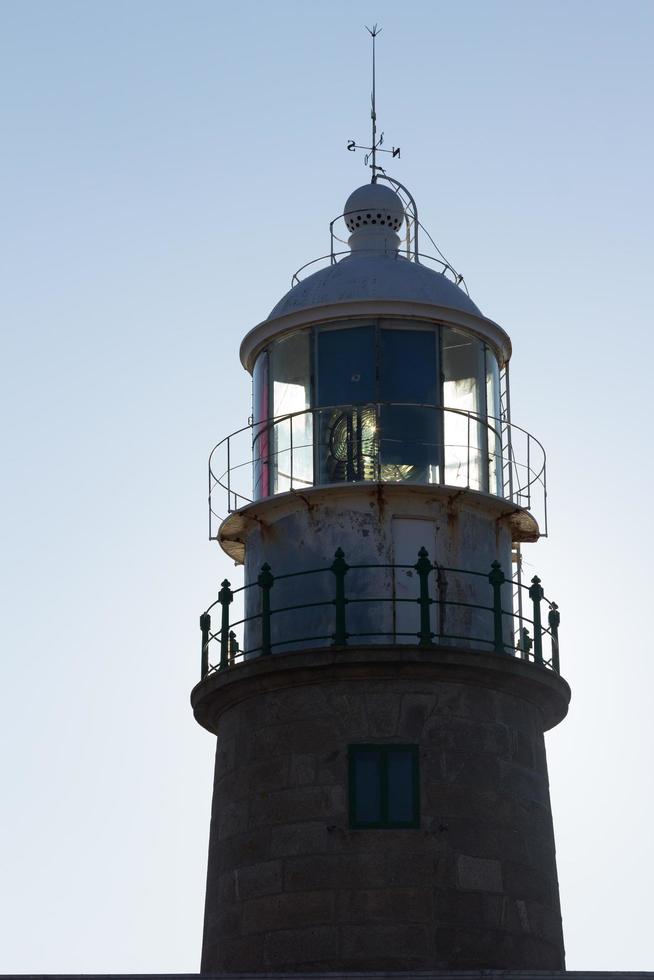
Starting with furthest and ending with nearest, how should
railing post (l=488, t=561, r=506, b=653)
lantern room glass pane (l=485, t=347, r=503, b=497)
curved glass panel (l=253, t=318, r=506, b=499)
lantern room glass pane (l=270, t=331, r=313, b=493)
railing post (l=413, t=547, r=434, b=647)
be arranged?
lantern room glass pane (l=485, t=347, r=503, b=497) < lantern room glass pane (l=270, t=331, r=313, b=493) < curved glass panel (l=253, t=318, r=506, b=499) < railing post (l=488, t=561, r=506, b=653) < railing post (l=413, t=547, r=434, b=647)

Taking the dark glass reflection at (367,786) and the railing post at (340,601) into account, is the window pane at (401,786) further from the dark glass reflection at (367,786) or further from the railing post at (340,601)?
the railing post at (340,601)

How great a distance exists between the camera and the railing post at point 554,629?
28.4 metres

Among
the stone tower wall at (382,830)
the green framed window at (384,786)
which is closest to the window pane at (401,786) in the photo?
the green framed window at (384,786)

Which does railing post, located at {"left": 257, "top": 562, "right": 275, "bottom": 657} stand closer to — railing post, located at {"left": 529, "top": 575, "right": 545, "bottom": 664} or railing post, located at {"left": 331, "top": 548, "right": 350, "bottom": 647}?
railing post, located at {"left": 331, "top": 548, "right": 350, "bottom": 647}

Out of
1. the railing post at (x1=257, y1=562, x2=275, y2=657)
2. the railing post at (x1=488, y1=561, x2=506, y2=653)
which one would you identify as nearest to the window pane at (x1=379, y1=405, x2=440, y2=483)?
the railing post at (x1=488, y1=561, x2=506, y2=653)

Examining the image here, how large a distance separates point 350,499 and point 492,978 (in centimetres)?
741

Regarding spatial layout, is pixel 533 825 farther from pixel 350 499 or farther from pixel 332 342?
pixel 332 342

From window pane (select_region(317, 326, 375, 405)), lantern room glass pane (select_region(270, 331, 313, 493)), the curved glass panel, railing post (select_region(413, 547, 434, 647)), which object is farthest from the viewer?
lantern room glass pane (select_region(270, 331, 313, 493))

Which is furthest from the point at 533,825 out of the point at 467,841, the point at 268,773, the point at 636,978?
the point at 636,978

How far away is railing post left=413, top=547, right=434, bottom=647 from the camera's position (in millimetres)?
27078

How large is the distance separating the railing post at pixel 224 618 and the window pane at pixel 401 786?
9.12 feet

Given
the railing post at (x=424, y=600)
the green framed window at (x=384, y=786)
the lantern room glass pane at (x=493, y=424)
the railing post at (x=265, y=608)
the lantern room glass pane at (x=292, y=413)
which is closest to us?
the green framed window at (x=384, y=786)

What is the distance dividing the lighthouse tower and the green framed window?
0.03 meters

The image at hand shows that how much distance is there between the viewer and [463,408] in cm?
2892
